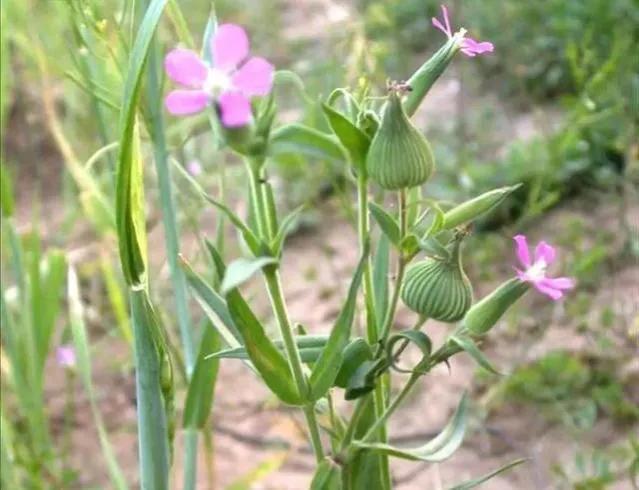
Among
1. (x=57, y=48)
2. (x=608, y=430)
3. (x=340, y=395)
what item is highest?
(x=57, y=48)

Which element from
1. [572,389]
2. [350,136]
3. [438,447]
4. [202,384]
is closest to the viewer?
[350,136]

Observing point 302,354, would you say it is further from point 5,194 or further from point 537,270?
point 5,194

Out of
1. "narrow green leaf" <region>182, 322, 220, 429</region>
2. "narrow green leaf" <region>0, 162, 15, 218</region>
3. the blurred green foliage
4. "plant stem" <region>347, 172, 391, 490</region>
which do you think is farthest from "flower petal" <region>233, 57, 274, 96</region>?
the blurred green foliage

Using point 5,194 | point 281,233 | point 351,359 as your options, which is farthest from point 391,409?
point 5,194

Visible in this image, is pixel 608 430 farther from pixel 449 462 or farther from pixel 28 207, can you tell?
pixel 28 207

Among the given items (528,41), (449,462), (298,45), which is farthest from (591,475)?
(298,45)

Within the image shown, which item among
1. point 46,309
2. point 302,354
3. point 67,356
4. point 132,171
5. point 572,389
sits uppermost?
point 132,171
